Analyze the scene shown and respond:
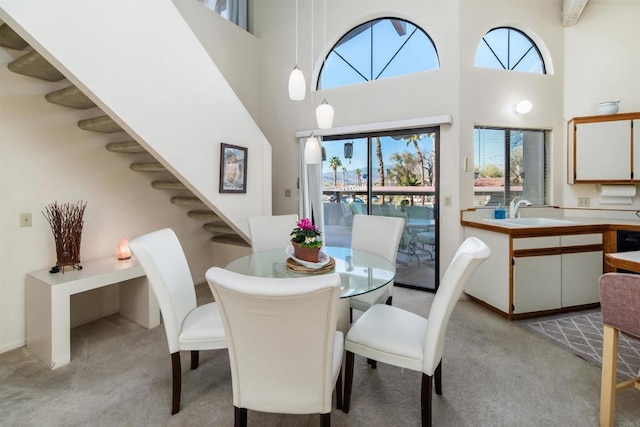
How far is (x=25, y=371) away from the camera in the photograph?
2061 mm

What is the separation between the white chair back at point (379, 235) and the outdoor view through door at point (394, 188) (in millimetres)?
1057

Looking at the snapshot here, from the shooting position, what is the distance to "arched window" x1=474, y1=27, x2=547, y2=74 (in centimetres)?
354

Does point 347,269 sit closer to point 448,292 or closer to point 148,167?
point 448,292

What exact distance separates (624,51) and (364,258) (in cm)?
371

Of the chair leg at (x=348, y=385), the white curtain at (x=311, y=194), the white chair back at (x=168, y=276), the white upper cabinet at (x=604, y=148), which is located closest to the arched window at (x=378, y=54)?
the white curtain at (x=311, y=194)

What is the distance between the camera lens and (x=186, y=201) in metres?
3.32

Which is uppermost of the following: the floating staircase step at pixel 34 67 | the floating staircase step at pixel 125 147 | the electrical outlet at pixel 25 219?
the floating staircase step at pixel 34 67

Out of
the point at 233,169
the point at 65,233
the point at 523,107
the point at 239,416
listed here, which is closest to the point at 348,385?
the point at 239,416

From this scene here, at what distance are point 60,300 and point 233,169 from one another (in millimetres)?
1656

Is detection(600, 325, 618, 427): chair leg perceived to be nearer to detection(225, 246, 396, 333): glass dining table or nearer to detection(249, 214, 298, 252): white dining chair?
detection(225, 246, 396, 333): glass dining table

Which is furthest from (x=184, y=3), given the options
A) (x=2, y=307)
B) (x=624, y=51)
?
(x=624, y=51)

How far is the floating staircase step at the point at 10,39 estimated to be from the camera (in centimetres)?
193

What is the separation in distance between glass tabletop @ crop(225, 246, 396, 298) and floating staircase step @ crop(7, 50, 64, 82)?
5.97 ft

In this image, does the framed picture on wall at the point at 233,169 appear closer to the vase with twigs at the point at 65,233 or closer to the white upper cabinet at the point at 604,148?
the vase with twigs at the point at 65,233
